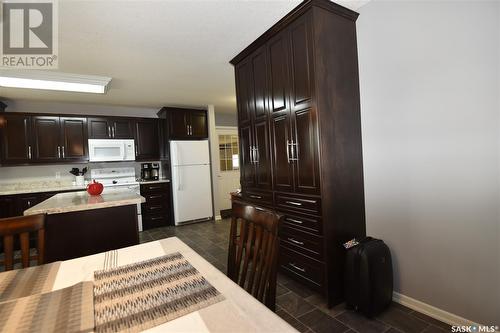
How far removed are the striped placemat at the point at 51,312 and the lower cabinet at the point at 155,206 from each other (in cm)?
411

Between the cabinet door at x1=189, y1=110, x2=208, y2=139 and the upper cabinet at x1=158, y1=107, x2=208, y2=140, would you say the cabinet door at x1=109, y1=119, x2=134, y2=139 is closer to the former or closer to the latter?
the upper cabinet at x1=158, y1=107, x2=208, y2=140

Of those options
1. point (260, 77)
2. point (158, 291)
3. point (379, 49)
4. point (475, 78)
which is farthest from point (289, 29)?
point (158, 291)

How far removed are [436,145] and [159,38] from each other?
100 inches

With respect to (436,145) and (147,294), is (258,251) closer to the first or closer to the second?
(147,294)

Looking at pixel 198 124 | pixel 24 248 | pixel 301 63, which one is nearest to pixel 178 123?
pixel 198 124

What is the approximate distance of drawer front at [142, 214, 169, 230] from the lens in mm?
4730

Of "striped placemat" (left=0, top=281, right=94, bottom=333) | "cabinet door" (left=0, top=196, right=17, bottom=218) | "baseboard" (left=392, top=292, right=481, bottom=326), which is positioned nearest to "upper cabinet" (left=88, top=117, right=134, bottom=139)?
"cabinet door" (left=0, top=196, right=17, bottom=218)

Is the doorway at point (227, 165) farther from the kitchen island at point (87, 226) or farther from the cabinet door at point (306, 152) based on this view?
the cabinet door at point (306, 152)

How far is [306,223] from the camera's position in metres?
2.08

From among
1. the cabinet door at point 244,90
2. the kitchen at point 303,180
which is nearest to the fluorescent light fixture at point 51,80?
the kitchen at point 303,180

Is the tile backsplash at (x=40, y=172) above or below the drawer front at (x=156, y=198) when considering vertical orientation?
above

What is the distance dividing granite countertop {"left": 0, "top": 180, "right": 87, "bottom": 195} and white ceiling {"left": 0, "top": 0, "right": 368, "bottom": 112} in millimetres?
1541

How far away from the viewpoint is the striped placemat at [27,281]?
0.86 m

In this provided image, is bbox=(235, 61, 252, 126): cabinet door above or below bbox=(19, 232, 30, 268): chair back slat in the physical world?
above
